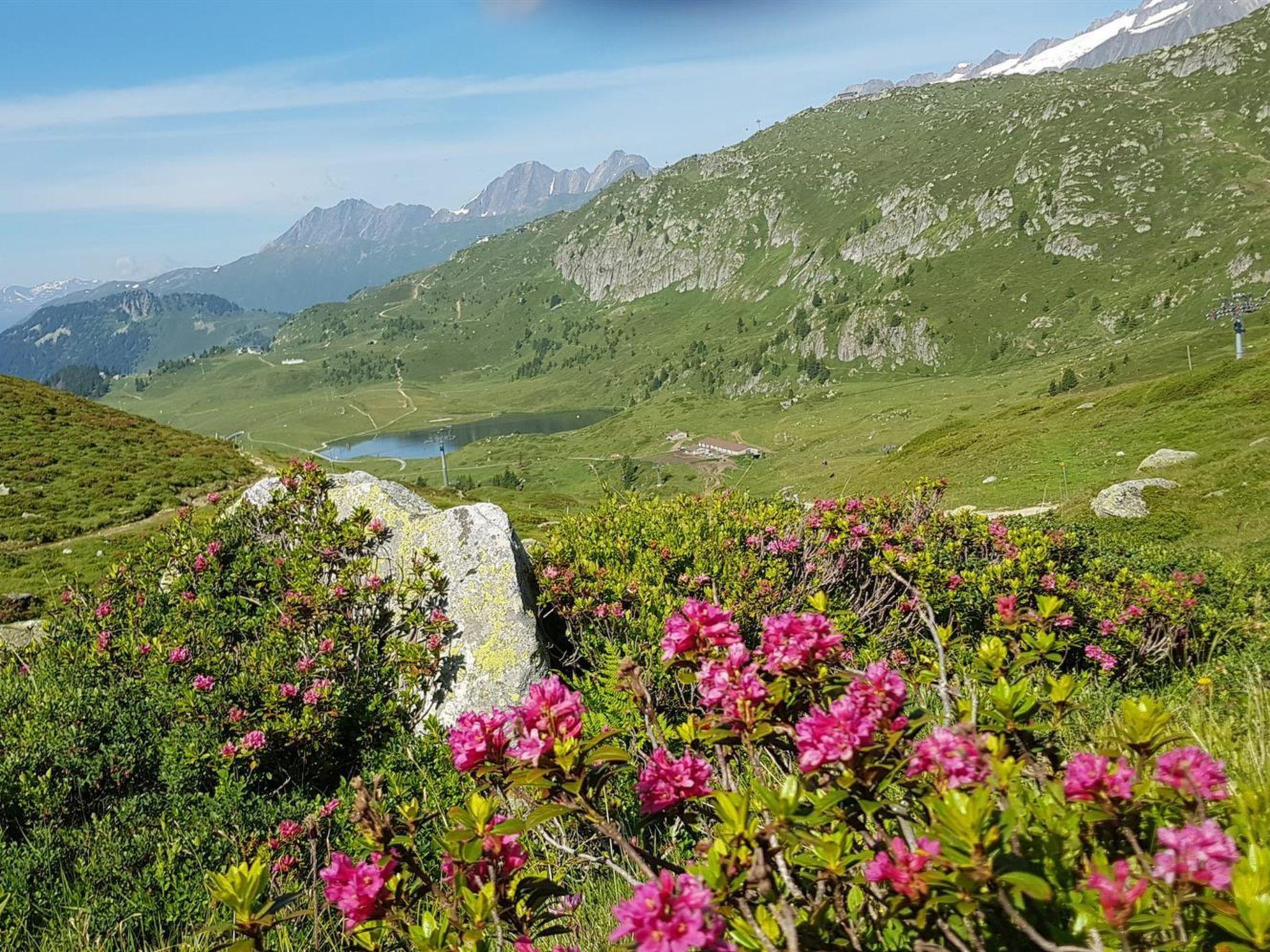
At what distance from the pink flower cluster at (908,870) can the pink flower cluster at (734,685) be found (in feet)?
2.20

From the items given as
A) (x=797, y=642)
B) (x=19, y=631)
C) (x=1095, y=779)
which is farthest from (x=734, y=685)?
(x=19, y=631)

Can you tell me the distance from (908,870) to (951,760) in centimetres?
35

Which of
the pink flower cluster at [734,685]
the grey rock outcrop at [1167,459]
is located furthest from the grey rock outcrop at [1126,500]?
the pink flower cluster at [734,685]

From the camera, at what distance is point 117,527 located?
2977 centimetres

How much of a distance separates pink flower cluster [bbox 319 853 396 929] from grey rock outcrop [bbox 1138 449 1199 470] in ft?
114

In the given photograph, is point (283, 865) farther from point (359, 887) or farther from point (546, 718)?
point (546, 718)

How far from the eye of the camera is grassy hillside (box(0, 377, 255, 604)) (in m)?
27.0

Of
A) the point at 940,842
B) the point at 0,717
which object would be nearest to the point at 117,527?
the point at 0,717

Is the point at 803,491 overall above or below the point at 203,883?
below

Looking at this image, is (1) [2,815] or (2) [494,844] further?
(1) [2,815]

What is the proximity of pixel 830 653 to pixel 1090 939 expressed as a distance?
3.82 feet

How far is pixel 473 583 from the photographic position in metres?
7.93

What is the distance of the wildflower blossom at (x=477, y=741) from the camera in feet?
8.45

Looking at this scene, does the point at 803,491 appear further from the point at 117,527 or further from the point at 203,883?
the point at 203,883
